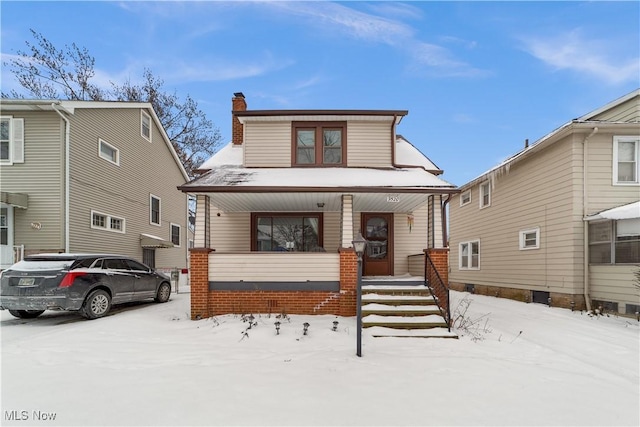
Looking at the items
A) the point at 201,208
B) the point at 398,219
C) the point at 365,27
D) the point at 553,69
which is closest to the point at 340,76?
the point at 553,69

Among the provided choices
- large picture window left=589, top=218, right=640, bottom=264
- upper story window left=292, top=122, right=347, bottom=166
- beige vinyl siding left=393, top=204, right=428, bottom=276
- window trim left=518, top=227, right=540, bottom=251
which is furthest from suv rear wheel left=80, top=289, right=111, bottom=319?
large picture window left=589, top=218, right=640, bottom=264

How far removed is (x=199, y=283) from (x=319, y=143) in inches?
223

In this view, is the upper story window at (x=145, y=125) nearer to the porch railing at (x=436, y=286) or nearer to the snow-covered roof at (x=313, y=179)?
the snow-covered roof at (x=313, y=179)

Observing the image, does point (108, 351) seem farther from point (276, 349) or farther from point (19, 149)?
point (19, 149)

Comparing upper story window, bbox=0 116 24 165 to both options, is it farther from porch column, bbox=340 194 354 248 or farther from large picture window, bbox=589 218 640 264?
large picture window, bbox=589 218 640 264

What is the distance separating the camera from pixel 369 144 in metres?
10.7

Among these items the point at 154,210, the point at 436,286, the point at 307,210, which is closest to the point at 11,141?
the point at 154,210

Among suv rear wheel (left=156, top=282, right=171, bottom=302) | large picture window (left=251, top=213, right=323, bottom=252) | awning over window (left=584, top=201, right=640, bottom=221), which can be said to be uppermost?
awning over window (left=584, top=201, right=640, bottom=221)

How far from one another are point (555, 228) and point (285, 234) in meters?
8.80

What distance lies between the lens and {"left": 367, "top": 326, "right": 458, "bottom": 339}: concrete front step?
658cm

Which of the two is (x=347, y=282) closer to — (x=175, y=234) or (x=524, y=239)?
(x=524, y=239)

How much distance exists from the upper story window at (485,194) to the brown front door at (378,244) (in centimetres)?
608

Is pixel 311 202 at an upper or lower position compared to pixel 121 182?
lower

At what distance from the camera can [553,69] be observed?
2762 cm
